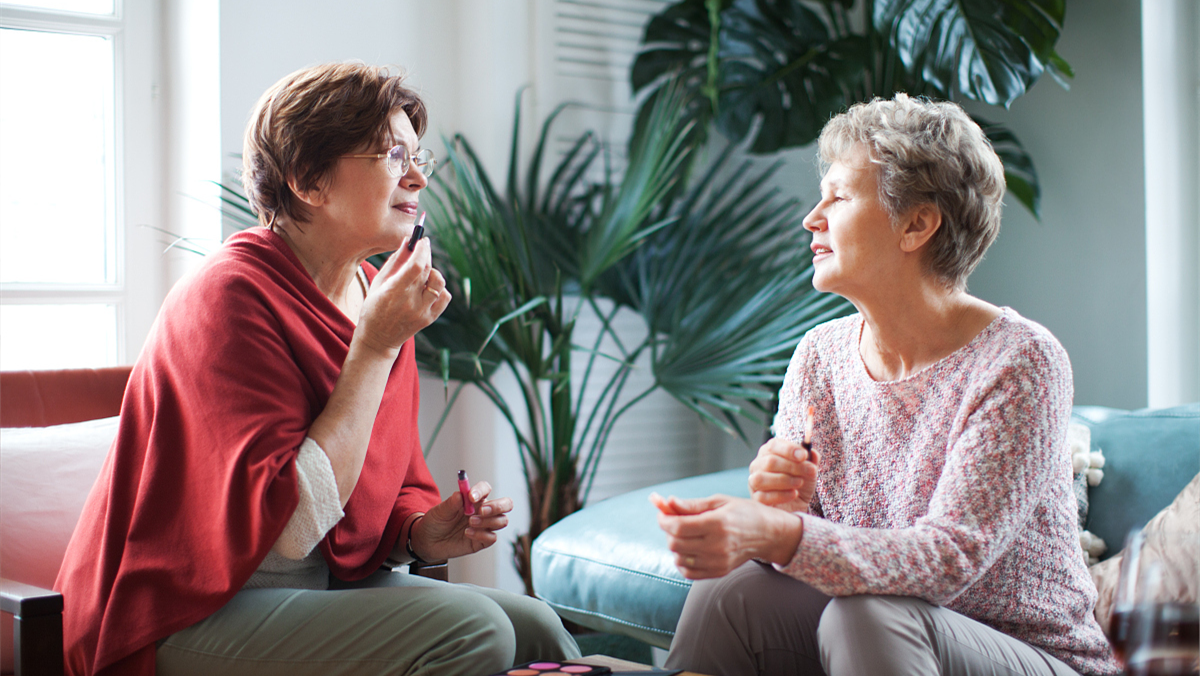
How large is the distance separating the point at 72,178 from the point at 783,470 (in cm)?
222

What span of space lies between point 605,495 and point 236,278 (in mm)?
1998

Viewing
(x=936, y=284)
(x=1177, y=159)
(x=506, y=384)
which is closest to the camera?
(x=936, y=284)

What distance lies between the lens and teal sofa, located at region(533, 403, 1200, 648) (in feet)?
5.85

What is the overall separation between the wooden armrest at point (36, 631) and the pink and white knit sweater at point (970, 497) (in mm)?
905

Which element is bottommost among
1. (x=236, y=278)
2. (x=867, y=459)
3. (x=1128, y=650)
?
(x=867, y=459)

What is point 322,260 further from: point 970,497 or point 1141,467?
point 1141,467

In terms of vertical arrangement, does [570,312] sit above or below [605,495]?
above

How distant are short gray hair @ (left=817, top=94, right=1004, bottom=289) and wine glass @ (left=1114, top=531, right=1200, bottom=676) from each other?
91 centimetres

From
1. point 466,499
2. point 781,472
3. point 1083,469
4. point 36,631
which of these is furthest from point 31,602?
point 1083,469

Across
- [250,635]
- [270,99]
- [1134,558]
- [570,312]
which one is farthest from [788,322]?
[1134,558]

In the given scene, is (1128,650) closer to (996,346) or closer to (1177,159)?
(996,346)

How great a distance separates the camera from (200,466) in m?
1.26

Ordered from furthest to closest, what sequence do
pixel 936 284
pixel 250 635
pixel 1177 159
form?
pixel 1177 159 < pixel 936 284 < pixel 250 635

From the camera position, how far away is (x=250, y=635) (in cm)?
123
